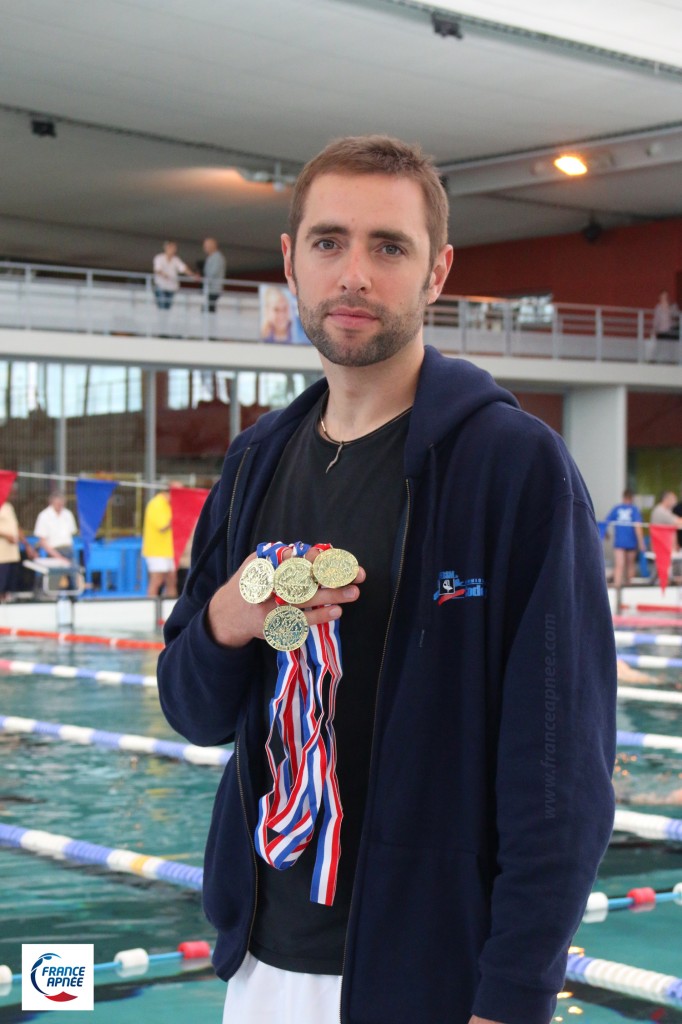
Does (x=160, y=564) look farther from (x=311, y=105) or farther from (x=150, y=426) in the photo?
(x=311, y=105)

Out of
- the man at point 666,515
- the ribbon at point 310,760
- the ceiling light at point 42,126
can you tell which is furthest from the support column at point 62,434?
the ribbon at point 310,760

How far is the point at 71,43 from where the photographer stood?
52.1ft

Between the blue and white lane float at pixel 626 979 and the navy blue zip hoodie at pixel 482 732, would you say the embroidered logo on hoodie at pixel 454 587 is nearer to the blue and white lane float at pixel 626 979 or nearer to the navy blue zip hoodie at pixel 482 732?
the navy blue zip hoodie at pixel 482 732

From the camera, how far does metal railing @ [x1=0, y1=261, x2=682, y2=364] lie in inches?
728

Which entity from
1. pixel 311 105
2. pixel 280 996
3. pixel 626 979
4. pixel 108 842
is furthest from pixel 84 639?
pixel 280 996

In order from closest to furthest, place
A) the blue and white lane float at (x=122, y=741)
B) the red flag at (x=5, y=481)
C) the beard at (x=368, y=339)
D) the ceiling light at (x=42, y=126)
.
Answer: the beard at (x=368, y=339) → the blue and white lane float at (x=122, y=741) → the red flag at (x=5, y=481) → the ceiling light at (x=42, y=126)

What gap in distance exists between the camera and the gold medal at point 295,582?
163cm

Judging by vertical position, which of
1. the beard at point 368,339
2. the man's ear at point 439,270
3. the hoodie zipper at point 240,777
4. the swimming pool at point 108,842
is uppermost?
the man's ear at point 439,270

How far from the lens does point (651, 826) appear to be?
532 cm

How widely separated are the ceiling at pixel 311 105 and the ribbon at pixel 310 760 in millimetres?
13532

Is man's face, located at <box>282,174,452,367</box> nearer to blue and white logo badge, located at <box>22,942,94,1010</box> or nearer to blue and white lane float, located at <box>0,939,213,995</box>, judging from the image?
blue and white logo badge, located at <box>22,942,94,1010</box>

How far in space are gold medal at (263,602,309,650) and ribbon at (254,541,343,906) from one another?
2cm

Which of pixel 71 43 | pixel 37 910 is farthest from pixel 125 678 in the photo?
pixel 71 43

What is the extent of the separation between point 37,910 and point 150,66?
14.3 m
